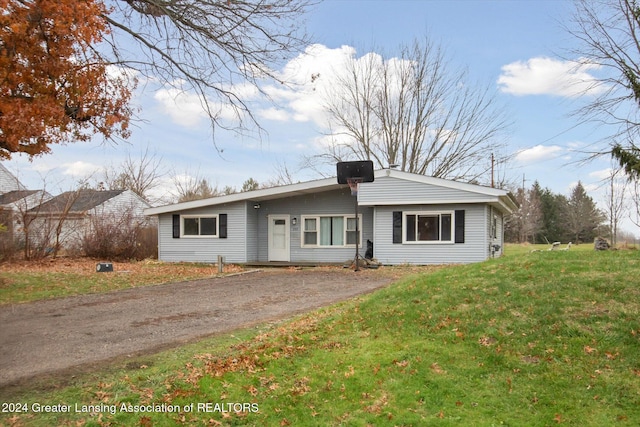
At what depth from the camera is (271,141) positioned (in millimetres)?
8320

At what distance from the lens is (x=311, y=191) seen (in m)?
18.4

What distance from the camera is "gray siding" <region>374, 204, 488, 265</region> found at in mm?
16375

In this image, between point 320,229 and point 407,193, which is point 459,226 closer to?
point 407,193

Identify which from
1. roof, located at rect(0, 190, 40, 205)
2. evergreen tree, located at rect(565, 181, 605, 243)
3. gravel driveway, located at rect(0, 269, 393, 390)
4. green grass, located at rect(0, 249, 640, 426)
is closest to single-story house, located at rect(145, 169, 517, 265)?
gravel driveway, located at rect(0, 269, 393, 390)

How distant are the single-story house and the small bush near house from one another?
164 cm

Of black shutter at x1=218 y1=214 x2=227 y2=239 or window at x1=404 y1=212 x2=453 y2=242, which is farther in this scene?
black shutter at x1=218 y1=214 x2=227 y2=239

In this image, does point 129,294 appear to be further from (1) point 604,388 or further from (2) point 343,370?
(1) point 604,388

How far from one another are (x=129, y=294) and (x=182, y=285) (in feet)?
5.97

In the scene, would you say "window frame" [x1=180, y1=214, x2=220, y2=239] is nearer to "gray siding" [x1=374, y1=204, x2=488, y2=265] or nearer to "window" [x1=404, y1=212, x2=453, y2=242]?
"gray siding" [x1=374, y1=204, x2=488, y2=265]

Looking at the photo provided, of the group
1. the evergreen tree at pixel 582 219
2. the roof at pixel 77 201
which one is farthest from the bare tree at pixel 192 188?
the evergreen tree at pixel 582 219

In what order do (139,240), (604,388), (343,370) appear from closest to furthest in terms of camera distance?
(604,388), (343,370), (139,240)

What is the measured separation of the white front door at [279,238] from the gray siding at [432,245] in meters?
3.92

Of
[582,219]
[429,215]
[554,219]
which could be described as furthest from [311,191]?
[554,219]

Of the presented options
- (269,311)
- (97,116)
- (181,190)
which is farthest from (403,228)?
(181,190)
